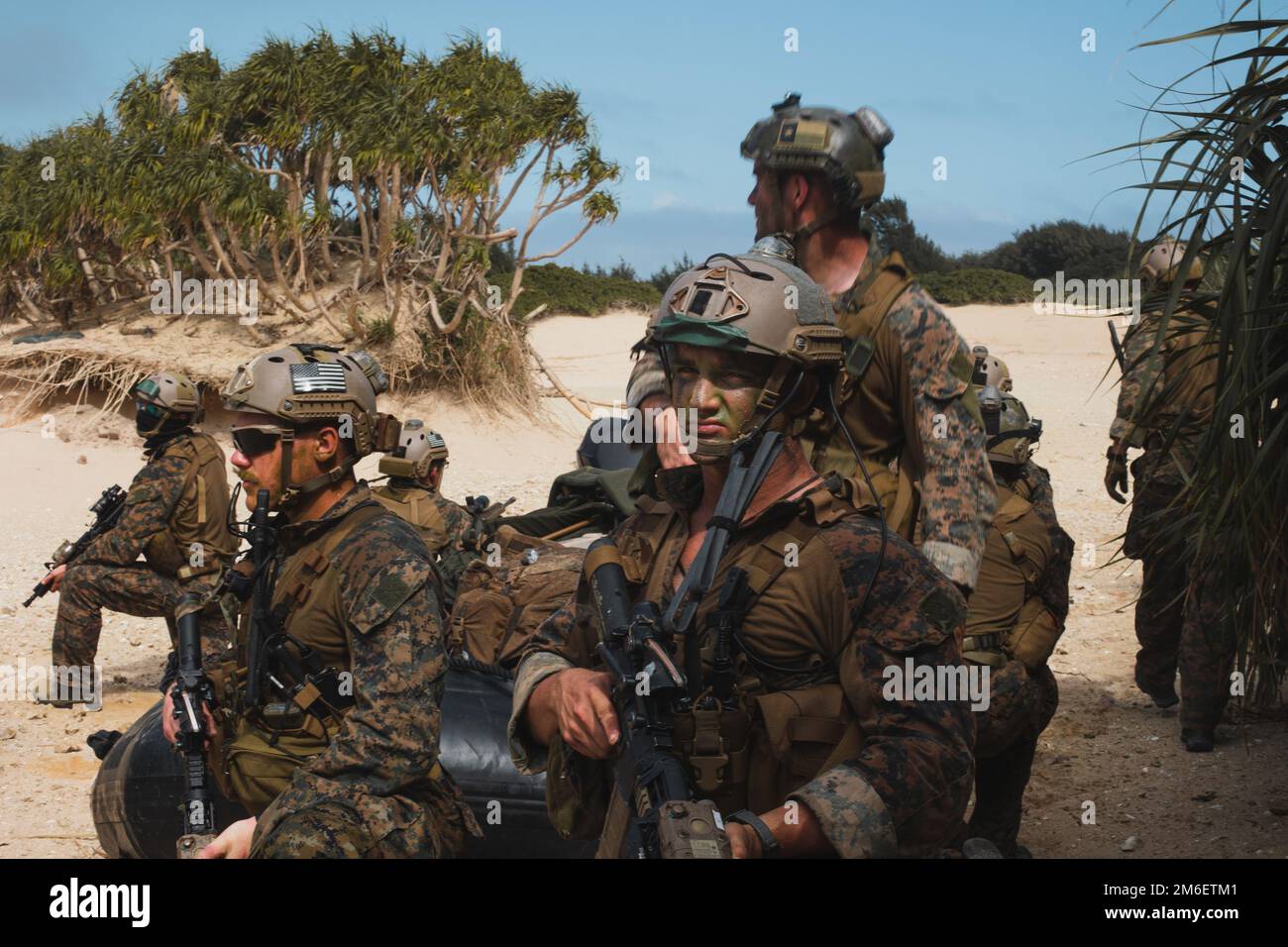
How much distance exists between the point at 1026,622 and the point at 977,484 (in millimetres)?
1990

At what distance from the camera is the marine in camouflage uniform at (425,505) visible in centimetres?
729

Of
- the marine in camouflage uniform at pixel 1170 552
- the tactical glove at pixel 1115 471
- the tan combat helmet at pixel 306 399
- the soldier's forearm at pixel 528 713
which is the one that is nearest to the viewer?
the soldier's forearm at pixel 528 713

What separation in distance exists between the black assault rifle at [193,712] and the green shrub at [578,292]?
3002 cm

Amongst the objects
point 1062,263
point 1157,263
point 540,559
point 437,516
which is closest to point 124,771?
point 540,559

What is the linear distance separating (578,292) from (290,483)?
105 feet

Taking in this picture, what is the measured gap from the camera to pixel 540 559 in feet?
21.3

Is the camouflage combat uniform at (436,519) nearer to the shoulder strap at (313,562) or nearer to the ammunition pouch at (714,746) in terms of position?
the shoulder strap at (313,562)

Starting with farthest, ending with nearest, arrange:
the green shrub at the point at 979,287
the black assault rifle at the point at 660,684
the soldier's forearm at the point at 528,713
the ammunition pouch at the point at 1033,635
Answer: the green shrub at the point at 979,287 → the ammunition pouch at the point at 1033,635 → the soldier's forearm at the point at 528,713 → the black assault rifle at the point at 660,684

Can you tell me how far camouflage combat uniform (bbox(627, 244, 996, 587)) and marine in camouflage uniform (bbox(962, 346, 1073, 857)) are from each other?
162 centimetres

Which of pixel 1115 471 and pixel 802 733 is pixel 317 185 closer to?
pixel 1115 471

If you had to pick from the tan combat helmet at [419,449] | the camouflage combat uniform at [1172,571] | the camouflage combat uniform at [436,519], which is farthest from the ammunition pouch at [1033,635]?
the tan combat helmet at [419,449]

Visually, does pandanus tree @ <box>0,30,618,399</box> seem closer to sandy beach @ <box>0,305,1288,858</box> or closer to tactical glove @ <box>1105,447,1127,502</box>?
sandy beach @ <box>0,305,1288,858</box>

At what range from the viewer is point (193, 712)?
368 centimetres
